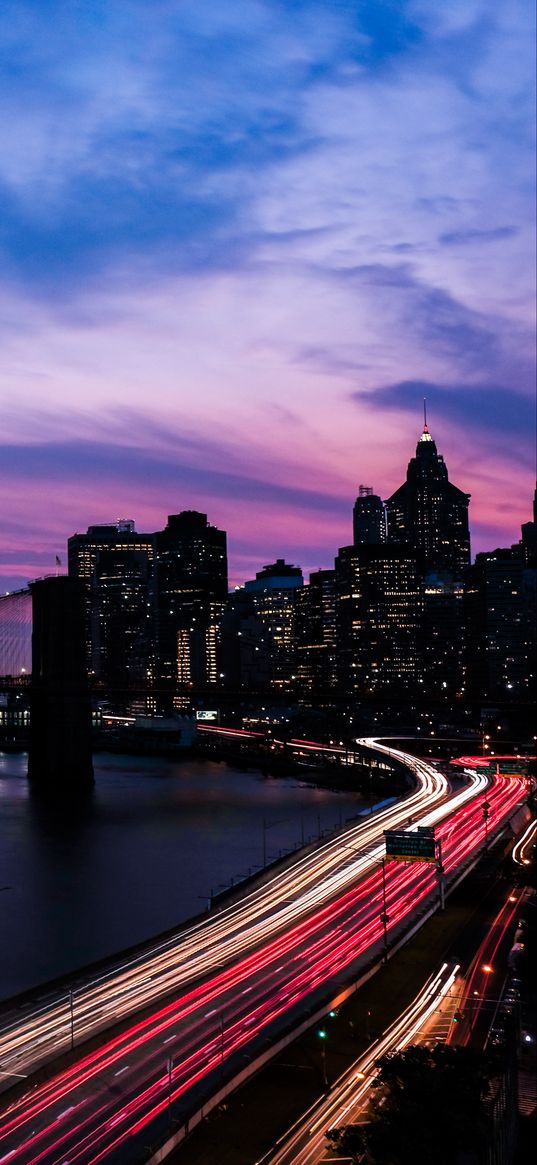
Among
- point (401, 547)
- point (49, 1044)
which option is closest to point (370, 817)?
point (49, 1044)

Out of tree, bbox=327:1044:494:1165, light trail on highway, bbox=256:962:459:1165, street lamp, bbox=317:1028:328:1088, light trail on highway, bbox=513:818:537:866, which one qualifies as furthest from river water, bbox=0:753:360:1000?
tree, bbox=327:1044:494:1165

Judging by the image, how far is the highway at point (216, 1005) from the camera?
1345 cm

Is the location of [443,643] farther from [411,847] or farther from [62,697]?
[411,847]

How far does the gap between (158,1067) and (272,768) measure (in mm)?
66152

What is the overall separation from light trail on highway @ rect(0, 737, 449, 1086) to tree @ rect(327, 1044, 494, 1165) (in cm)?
626

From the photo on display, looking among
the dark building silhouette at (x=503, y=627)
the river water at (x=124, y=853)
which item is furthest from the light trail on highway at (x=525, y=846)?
the dark building silhouette at (x=503, y=627)

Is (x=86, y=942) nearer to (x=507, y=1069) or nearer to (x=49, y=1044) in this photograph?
(x=49, y=1044)

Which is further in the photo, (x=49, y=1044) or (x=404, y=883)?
(x=404, y=883)

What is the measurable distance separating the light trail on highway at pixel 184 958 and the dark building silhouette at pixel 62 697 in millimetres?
32348

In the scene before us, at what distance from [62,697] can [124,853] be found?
26.8 meters

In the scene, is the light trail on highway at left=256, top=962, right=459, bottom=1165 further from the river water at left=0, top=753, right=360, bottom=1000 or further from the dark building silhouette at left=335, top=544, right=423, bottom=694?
the dark building silhouette at left=335, top=544, right=423, bottom=694

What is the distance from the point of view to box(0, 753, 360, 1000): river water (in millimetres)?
27672

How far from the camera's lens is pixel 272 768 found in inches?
3194

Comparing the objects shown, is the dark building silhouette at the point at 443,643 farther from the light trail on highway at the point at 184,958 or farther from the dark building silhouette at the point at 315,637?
the light trail on highway at the point at 184,958
